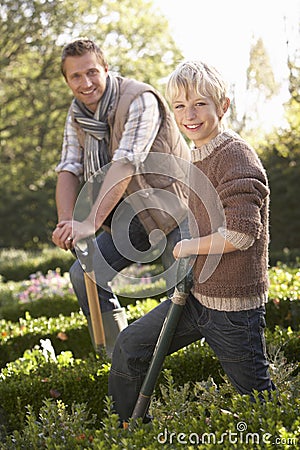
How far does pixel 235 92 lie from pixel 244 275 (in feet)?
37.4

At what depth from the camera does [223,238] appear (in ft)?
8.23

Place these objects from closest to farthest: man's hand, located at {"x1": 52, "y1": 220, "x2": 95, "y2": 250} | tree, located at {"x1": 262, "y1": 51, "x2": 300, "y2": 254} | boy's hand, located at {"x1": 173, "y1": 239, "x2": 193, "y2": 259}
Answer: boy's hand, located at {"x1": 173, "y1": 239, "x2": 193, "y2": 259} < man's hand, located at {"x1": 52, "y1": 220, "x2": 95, "y2": 250} < tree, located at {"x1": 262, "y1": 51, "x2": 300, "y2": 254}

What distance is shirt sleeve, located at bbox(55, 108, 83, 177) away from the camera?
395cm

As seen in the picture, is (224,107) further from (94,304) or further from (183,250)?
(94,304)

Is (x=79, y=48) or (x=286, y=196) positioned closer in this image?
(x=79, y=48)

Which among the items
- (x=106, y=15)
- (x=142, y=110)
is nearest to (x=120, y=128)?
(x=142, y=110)

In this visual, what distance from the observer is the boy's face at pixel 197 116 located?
8.56 feet

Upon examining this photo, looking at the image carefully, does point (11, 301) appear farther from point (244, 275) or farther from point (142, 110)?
point (244, 275)

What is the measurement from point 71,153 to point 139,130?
590 mm

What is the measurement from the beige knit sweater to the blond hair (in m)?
0.16

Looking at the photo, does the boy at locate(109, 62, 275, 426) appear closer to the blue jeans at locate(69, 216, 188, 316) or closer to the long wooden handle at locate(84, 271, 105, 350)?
the blue jeans at locate(69, 216, 188, 316)

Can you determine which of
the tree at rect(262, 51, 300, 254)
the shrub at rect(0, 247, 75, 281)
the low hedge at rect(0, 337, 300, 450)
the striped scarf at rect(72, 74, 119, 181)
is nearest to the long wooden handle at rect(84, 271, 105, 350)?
the low hedge at rect(0, 337, 300, 450)

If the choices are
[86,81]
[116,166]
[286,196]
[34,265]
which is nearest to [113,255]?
[116,166]

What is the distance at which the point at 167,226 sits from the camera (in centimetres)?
351
